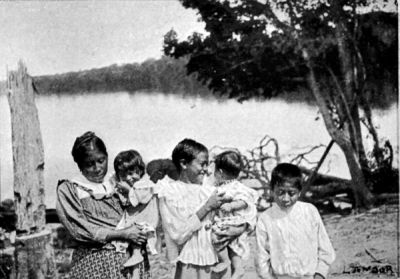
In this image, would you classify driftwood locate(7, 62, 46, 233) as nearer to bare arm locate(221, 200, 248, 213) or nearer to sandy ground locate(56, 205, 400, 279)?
sandy ground locate(56, 205, 400, 279)

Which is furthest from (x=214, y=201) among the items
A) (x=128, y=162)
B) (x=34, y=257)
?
(x=34, y=257)

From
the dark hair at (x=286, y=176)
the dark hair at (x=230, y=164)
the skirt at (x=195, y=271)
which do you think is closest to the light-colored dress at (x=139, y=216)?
the skirt at (x=195, y=271)

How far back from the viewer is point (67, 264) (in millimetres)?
4809

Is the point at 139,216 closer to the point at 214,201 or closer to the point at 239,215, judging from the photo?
the point at 214,201

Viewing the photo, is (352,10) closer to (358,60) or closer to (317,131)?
(358,60)

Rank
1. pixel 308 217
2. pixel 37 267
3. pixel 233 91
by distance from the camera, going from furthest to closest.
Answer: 1. pixel 233 91
2. pixel 37 267
3. pixel 308 217

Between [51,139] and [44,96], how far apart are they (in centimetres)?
36

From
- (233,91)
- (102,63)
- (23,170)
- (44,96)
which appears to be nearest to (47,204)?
(23,170)

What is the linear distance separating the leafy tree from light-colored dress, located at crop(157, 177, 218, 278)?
1.64 m

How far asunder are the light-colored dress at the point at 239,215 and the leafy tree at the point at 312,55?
1.45m

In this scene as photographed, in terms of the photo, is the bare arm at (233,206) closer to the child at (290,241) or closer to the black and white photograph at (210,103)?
the child at (290,241)

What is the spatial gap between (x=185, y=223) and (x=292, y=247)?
629 mm

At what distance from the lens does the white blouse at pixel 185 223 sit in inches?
132

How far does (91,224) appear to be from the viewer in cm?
310
